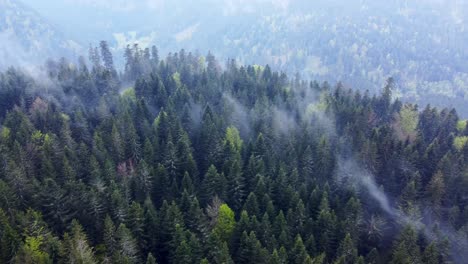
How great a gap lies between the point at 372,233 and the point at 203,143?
3153 cm

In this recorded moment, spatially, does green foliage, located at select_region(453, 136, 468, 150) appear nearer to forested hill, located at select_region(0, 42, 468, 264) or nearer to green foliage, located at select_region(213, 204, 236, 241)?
forested hill, located at select_region(0, 42, 468, 264)

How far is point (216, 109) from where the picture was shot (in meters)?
91.8

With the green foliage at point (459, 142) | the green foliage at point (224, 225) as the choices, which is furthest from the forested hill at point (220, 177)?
the green foliage at point (459, 142)

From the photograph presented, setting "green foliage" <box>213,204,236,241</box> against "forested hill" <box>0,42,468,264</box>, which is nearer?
"forested hill" <box>0,42,468,264</box>

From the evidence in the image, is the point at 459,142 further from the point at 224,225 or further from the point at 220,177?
the point at 224,225

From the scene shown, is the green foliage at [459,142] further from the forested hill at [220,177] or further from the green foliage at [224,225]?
the green foliage at [224,225]

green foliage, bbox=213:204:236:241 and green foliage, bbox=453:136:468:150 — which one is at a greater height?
green foliage, bbox=213:204:236:241

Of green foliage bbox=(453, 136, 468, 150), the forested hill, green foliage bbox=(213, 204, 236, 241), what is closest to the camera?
the forested hill

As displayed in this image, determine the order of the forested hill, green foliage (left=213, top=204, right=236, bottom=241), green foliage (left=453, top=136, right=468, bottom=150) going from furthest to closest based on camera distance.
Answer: green foliage (left=453, top=136, right=468, bottom=150), green foliage (left=213, top=204, right=236, bottom=241), the forested hill

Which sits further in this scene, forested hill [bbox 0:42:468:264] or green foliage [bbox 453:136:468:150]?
green foliage [bbox 453:136:468:150]

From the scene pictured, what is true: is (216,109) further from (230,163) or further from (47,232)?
(47,232)

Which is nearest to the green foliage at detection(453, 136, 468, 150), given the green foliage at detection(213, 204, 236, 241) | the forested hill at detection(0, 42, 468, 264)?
the forested hill at detection(0, 42, 468, 264)

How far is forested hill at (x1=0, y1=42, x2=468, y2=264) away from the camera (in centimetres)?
4662

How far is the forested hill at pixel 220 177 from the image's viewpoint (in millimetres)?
46625
